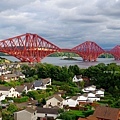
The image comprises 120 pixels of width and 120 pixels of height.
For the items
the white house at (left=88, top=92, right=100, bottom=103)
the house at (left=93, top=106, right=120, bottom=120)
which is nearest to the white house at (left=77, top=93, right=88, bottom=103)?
the white house at (left=88, top=92, right=100, bottom=103)

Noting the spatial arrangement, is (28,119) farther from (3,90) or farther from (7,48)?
(7,48)

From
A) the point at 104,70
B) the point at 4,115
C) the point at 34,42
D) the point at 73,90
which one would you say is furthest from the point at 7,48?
the point at 4,115

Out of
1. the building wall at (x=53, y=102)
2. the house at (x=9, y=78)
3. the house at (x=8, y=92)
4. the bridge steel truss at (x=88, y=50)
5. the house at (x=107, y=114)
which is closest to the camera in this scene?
the house at (x=107, y=114)

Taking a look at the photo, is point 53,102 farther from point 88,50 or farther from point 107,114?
point 88,50

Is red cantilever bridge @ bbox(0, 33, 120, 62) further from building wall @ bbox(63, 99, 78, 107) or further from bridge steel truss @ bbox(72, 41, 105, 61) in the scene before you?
building wall @ bbox(63, 99, 78, 107)

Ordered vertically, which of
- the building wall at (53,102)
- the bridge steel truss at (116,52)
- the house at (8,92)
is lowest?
the building wall at (53,102)

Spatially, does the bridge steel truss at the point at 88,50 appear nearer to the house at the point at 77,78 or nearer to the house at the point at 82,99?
the house at the point at 77,78

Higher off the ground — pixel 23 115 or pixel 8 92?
pixel 8 92

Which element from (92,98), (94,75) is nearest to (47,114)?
(92,98)

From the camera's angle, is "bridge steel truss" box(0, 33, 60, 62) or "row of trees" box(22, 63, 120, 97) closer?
"row of trees" box(22, 63, 120, 97)

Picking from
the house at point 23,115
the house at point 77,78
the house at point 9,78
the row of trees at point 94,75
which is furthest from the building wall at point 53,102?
the house at point 77,78

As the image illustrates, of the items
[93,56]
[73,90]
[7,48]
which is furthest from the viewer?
[93,56]
